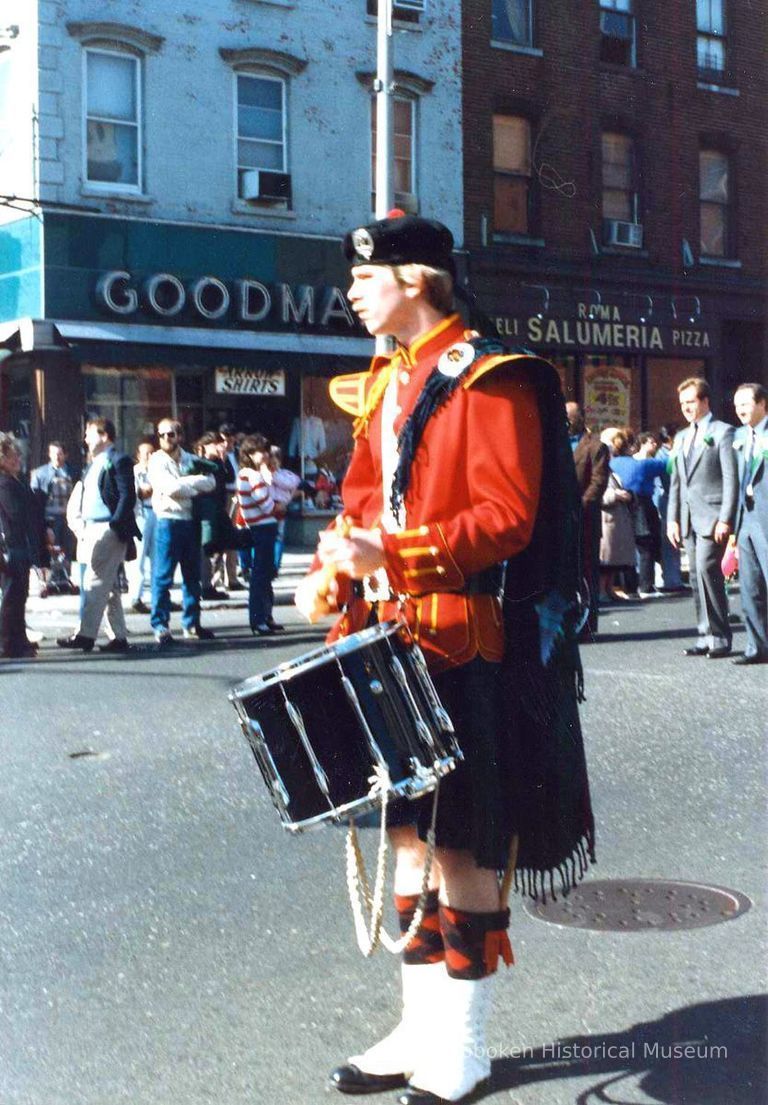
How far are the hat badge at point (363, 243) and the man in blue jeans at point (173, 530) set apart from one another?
9.48 metres

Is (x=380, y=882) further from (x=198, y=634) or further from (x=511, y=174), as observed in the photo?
(x=511, y=174)

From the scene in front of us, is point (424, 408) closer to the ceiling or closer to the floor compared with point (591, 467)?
closer to the floor

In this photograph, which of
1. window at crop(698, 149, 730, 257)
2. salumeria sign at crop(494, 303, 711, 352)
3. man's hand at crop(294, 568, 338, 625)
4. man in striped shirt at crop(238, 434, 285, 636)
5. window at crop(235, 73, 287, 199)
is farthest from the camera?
window at crop(698, 149, 730, 257)

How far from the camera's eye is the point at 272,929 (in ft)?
16.2

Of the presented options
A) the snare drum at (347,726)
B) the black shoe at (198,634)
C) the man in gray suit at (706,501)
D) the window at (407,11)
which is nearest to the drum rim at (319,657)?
the snare drum at (347,726)

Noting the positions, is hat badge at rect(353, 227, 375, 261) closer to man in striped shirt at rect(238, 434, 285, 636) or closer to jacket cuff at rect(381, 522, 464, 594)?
jacket cuff at rect(381, 522, 464, 594)

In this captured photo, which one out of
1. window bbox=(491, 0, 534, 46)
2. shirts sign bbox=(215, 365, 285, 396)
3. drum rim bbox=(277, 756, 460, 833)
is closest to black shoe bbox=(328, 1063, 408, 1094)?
drum rim bbox=(277, 756, 460, 833)

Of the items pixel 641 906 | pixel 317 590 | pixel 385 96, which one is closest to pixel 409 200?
pixel 385 96

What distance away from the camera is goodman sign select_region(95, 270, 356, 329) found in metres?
22.3

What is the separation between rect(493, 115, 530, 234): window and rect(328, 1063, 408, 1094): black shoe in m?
24.0

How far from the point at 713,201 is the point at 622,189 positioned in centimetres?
220

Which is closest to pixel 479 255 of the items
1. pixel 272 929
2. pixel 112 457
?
pixel 112 457

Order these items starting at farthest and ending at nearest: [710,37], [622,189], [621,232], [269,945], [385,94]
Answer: [710,37] < [622,189] < [621,232] < [385,94] < [269,945]

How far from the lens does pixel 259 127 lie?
2395 centimetres
